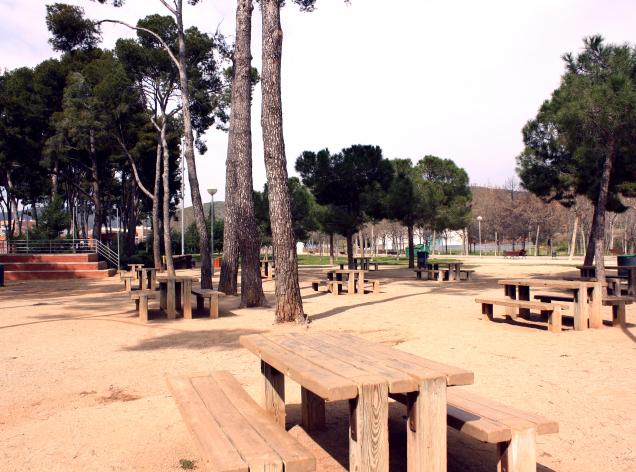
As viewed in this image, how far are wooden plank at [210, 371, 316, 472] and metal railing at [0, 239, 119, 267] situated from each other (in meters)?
22.4

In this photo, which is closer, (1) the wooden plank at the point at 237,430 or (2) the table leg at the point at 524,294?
(1) the wooden plank at the point at 237,430

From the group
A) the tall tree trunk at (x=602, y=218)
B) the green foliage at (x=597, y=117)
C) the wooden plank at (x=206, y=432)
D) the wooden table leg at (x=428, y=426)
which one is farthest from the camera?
the tall tree trunk at (x=602, y=218)

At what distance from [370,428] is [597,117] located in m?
11.1

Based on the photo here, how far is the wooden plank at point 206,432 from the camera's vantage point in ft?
6.83

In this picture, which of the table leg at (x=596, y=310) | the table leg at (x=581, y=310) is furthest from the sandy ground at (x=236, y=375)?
the table leg at (x=596, y=310)

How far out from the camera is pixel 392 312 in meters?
9.84

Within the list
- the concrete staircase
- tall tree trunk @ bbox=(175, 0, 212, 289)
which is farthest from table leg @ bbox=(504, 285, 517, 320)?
the concrete staircase

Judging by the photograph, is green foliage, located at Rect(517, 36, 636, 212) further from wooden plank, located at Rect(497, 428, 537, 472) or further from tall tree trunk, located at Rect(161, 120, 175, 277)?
tall tree trunk, located at Rect(161, 120, 175, 277)

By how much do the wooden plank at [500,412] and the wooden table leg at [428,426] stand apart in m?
0.35

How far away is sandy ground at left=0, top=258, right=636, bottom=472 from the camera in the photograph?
3.17 meters

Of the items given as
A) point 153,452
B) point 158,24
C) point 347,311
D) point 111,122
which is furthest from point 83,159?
point 153,452

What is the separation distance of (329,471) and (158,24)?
912 inches

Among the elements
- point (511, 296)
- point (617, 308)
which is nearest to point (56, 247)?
point (511, 296)

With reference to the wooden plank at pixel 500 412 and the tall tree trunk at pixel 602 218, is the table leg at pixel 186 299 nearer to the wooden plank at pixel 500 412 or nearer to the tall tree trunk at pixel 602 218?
the wooden plank at pixel 500 412
